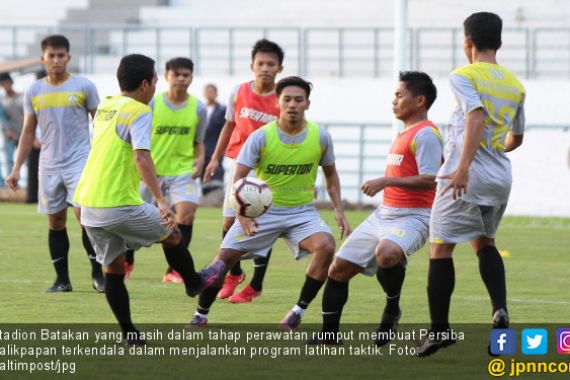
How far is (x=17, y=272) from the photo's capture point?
1194 centimetres

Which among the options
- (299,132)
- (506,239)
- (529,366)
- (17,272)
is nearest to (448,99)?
(506,239)

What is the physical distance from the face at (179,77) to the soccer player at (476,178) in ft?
14.1

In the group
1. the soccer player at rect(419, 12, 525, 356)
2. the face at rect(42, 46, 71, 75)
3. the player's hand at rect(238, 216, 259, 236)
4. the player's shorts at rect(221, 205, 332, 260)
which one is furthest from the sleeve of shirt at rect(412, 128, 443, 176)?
the face at rect(42, 46, 71, 75)

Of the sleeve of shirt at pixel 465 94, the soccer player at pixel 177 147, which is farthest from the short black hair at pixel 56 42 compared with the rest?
the sleeve of shirt at pixel 465 94

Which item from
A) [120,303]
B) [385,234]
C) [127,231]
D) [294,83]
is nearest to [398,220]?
[385,234]

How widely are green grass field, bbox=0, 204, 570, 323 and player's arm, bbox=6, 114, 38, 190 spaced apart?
918 millimetres

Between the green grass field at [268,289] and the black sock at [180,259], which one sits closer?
the black sock at [180,259]

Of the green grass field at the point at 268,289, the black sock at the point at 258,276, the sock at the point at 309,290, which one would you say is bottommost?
the green grass field at the point at 268,289

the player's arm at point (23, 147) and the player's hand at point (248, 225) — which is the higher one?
the player's arm at point (23, 147)

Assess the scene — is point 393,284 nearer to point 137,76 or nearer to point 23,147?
point 137,76

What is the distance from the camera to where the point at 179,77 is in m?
11.4

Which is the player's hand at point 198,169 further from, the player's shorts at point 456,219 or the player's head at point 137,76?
the player's shorts at point 456,219

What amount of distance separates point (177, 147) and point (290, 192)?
3.13 meters

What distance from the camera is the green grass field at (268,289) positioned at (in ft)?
29.9
